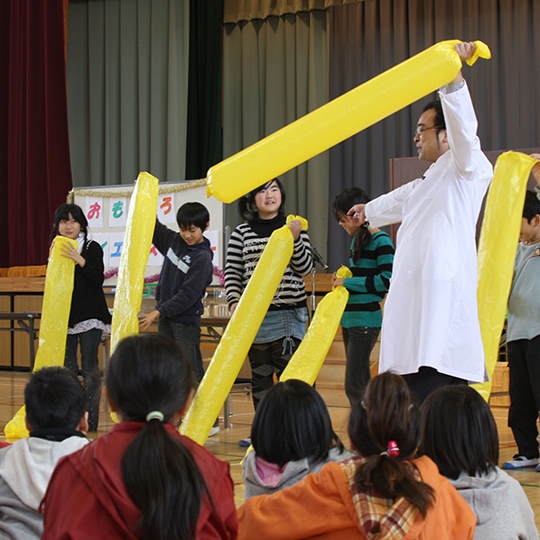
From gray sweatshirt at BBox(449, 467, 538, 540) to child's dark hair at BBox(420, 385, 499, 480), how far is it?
0.02 metres

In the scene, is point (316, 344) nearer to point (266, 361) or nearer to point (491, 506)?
point (266, 361)

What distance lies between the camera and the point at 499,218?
2061mm

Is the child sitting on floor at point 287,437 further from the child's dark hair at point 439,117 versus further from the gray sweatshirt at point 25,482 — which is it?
the child's dark hair at point 439,117

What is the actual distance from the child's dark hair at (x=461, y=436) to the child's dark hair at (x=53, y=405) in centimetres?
69

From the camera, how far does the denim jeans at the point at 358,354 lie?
2588mm

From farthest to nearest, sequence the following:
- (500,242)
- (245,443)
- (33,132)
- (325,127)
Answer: (33,132) < (245,443) < (500,242) < (325,127)

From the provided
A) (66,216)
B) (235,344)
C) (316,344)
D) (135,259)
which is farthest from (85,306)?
(316,344)

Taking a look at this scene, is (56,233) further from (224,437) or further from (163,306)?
(224,437)

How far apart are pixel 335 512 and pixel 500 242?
51.2 inches

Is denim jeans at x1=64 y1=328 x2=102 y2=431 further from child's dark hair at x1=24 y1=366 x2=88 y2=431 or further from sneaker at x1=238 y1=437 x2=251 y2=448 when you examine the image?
child's dark hair at x1=24 y1=366 x2=88 y2=431

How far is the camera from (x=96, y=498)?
854mm

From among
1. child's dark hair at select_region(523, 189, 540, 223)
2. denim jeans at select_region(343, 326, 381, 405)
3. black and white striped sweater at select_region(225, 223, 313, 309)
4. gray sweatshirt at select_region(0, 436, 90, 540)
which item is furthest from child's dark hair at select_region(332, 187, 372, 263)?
gray sweatshirt at select_region(0, 436, 90, 540)

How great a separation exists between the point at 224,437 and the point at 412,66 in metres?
2.00

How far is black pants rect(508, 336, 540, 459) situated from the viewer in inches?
97.0
